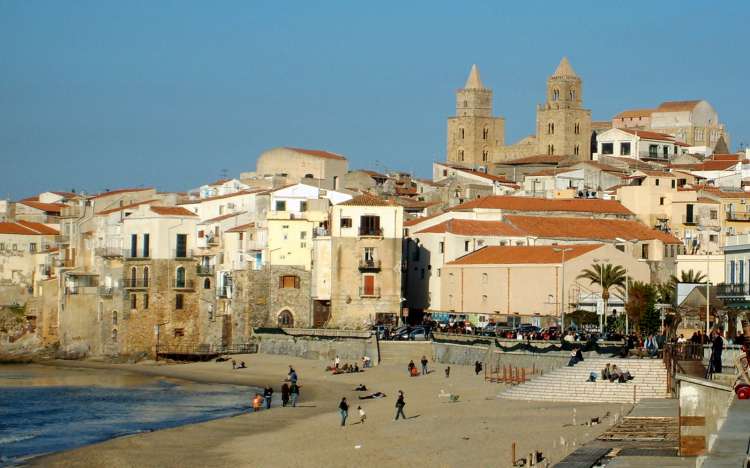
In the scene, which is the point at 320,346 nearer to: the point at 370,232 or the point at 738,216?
the point at 370,232

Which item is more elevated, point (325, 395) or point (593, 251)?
point (593, 251)

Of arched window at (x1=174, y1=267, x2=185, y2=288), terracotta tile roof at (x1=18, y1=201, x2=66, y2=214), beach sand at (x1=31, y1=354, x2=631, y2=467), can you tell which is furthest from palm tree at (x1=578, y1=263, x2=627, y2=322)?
terracotta tile roof at (x1=18, y1=201, x2=66, y2=214)

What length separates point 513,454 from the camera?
34.6 meters

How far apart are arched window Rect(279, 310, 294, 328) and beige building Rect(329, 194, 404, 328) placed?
9.74ft

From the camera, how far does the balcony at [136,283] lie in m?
84.2

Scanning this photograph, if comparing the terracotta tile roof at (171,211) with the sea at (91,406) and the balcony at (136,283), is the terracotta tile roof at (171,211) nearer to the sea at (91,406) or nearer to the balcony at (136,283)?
the balcony at (136,283)

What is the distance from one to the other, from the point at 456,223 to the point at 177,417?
32.6 metres

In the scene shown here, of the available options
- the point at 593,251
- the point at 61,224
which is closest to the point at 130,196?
the point at 61,224

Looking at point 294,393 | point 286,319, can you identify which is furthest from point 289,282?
point 294,393

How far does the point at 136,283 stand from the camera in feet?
277

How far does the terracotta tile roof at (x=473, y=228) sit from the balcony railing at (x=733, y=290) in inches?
1172

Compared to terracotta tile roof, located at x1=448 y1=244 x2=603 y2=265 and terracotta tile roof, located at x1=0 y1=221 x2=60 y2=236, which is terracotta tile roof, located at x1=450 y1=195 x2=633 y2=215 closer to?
terracotta tile roof, located at x1=448 y1=244 x2=603 y2=265

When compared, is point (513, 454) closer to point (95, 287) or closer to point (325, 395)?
point (325, 395)

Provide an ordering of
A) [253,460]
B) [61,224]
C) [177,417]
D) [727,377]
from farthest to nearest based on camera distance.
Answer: [61,224]
[177,417]
[253,460]
[727,377]
